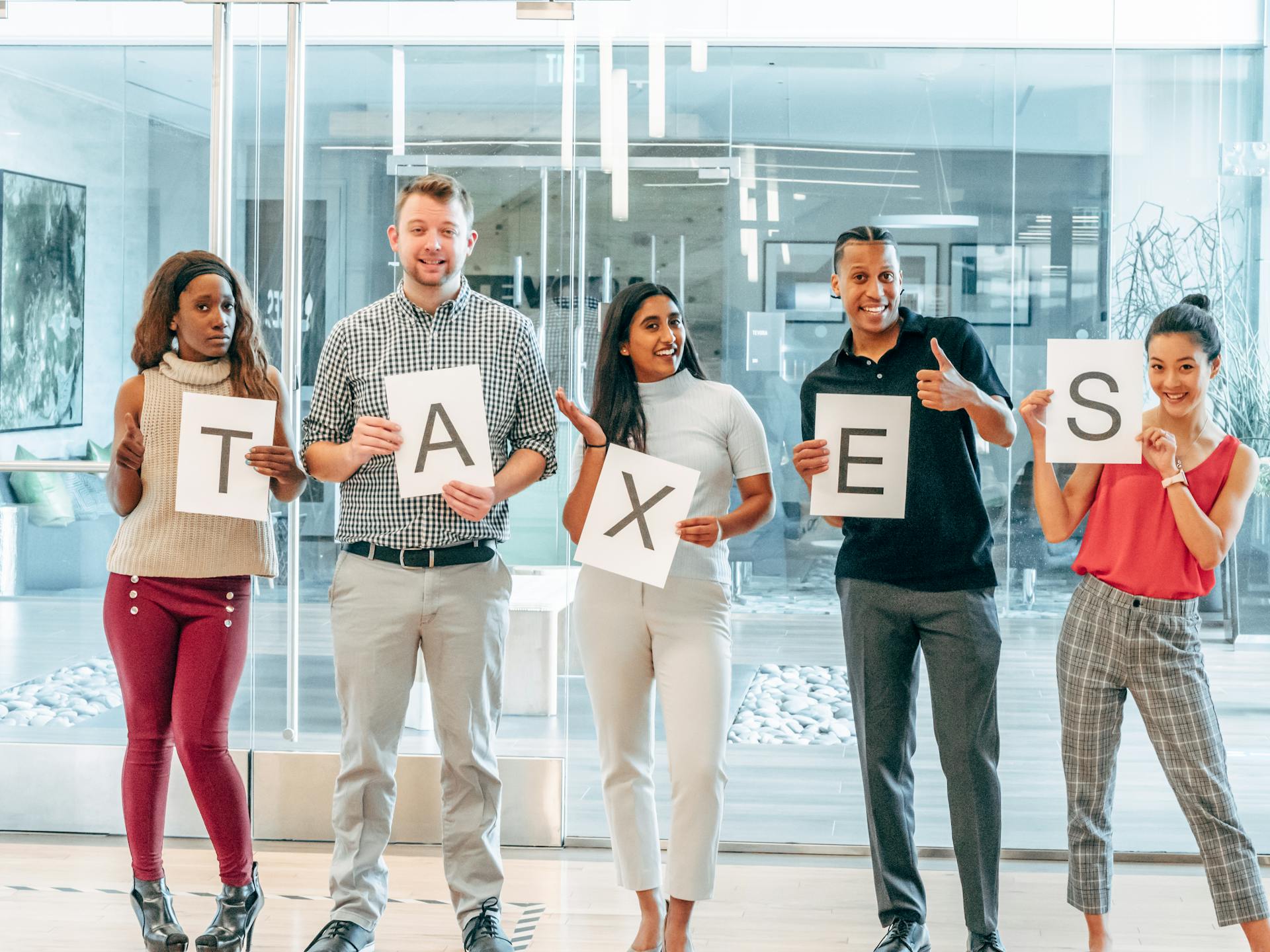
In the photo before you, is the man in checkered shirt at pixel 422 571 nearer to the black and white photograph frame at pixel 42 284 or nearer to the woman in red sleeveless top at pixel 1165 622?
the woman in red sleeveless top at pixel 1165 622

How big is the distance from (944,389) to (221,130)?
7.43ft

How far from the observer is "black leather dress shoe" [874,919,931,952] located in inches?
108

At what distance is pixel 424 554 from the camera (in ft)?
9.00

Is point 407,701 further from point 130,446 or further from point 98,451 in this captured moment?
point 98,451

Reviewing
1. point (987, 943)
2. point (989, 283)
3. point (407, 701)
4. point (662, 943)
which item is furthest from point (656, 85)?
point (987, 943)

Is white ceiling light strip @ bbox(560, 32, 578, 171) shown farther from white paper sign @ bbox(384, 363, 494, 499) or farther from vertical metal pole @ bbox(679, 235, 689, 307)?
white paper sign @ bbox(384, 363, 494, 499)

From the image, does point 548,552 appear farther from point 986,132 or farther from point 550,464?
point 986,132

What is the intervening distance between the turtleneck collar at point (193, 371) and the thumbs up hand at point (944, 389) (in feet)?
4.99

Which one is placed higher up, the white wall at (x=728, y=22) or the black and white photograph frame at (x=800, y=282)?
the white wall at (x=728, y=22)

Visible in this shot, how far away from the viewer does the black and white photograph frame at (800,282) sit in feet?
11.9

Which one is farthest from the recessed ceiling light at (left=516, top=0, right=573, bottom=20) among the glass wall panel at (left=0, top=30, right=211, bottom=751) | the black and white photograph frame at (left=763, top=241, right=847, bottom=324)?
the glass wall panel at (left=0, top=30, right=211, bottom=751)

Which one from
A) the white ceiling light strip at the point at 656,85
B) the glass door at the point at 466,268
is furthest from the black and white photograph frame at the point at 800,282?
the glass door at the point at 466,268

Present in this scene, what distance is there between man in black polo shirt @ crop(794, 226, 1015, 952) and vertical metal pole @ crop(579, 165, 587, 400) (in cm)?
102

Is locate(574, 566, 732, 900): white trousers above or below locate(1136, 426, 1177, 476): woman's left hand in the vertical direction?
below
